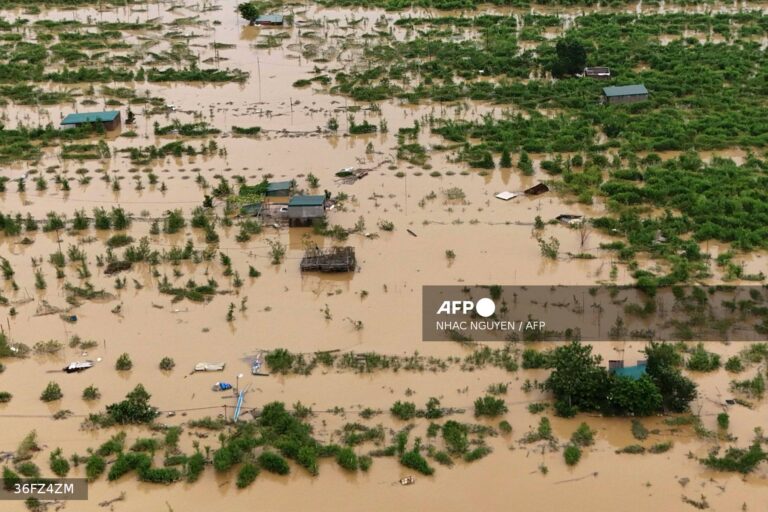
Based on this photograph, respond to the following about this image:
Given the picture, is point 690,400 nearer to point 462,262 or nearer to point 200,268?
point 462,262

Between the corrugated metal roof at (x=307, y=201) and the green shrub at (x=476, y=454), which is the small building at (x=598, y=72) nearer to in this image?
the corrugated metal roof at (x=307, y=201)

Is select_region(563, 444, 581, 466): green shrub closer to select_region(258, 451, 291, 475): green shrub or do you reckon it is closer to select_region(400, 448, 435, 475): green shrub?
select_region(400, 448, 435, 475): green shrub

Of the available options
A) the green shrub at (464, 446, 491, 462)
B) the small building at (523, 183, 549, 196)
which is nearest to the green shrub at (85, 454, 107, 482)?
the green shrub at (464, 446, 491, 462)

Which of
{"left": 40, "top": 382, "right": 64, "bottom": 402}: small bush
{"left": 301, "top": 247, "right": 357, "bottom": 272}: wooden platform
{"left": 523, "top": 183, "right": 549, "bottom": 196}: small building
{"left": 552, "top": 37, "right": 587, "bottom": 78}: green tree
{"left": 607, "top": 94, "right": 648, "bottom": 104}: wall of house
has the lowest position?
{"left": 40, "top": 382, "right": 64, "bottom": 402}: small bush

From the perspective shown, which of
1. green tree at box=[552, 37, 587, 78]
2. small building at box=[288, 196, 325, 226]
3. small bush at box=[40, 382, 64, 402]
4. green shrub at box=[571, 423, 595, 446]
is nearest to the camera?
green shrub at box=[571, 423, 595, 446]

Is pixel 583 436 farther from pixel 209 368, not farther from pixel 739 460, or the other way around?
pixel 209 368

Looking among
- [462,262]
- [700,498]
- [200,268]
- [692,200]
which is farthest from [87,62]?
[700,498]

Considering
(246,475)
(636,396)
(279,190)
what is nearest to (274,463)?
(246,475)
